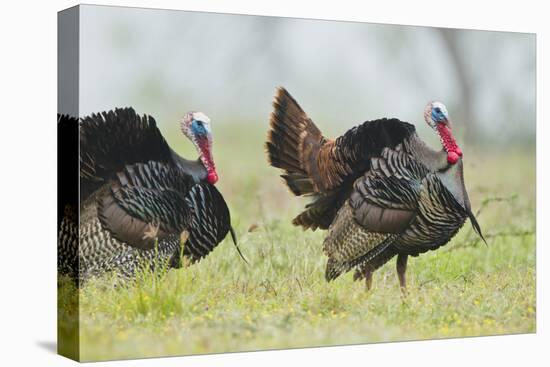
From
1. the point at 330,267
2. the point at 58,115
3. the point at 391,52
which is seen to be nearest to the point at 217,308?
the point at 330,267

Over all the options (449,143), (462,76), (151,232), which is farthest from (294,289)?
(462,76)

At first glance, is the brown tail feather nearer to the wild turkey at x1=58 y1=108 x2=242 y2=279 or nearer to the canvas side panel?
the wild turkey at x1=58 y1=108 x2=242 y2=279

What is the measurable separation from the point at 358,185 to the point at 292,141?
1.87 ft

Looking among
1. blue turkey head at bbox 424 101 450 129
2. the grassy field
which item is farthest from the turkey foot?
blue turkey head at bbox 424 101 450 129

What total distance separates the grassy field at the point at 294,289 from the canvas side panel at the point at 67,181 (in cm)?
11

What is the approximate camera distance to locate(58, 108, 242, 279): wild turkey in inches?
289

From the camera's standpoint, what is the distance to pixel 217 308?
771 cm

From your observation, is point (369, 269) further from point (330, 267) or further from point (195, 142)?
point (195, 142)

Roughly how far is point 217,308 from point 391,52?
92.5 inches

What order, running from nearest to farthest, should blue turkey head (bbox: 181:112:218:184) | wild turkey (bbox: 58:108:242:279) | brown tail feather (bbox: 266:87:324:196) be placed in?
wild turkey (bbox: 58:108:242:279)
blue turkey head (bbox: 181:112:218:184)
brown tail feather (bbox: 266:87:324:196)

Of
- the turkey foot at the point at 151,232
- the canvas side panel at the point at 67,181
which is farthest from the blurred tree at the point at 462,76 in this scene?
the canvas side panel at the point at 67,181

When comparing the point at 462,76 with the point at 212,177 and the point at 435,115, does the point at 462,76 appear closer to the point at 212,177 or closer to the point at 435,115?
the point at 435,115

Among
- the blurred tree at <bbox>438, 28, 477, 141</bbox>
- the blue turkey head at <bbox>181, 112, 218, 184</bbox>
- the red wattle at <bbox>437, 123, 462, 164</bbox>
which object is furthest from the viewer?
the blurred tree at <bbox>438, 28, 477, 141</bbox>

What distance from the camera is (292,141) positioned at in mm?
8195
